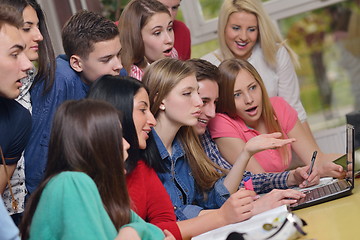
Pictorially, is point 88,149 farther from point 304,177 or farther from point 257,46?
point 257,46

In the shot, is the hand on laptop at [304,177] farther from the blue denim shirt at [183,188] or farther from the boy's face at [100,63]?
the boy's face at [100,63]

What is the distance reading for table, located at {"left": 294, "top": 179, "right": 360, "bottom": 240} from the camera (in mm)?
2014

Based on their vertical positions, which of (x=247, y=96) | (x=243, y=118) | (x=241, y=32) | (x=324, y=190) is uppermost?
(x=241, y=32)

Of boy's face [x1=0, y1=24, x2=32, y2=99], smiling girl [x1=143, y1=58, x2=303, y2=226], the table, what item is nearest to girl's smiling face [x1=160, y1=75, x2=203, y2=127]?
smiling girl [x1=143, y1=58, x2=303, y2=226]

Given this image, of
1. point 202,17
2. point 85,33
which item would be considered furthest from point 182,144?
point 202,17

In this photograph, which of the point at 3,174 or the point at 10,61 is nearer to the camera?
the point at 10,61

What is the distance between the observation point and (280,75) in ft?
13.5

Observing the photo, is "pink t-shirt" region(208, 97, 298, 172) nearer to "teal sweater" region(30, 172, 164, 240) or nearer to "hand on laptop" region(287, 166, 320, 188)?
"hand on laptop" region(287, 166, 320, 188)

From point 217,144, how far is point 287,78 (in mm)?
1034

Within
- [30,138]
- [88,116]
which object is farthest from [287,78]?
[88,116]

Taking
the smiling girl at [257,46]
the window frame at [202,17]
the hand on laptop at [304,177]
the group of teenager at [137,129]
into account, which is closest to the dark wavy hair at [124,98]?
the group of teenager at [137,129]

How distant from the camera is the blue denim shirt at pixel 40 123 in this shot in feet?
8.88

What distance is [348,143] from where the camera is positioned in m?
2.58

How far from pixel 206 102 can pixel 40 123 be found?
0.75 meters
